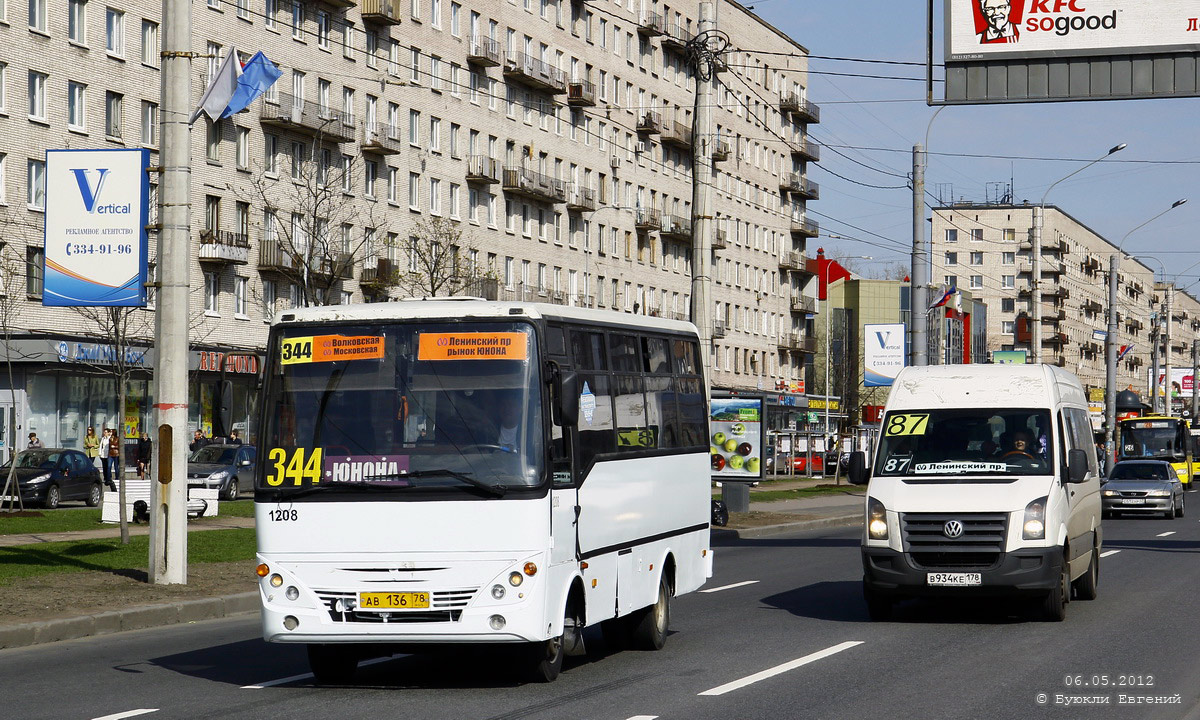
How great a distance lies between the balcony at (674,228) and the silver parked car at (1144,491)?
5325 centimetres

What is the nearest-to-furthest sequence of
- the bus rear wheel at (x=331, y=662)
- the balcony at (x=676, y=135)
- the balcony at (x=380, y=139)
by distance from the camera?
the bus rear wheel at (x=331, y=662) < the balcony at (x=380, y=139) < the balcony at (x=676, y=135)

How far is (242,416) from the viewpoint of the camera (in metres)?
56.8

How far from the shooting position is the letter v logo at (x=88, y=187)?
18.5 meters

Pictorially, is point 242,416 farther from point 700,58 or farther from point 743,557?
point 743,557

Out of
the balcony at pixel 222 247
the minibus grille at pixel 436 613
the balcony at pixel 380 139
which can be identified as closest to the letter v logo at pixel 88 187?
the minibus grille at pixel 436 613

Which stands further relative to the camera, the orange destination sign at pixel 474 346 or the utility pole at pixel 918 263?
the utility pole at pixel 918 263

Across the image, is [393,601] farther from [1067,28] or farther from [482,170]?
[482,170]

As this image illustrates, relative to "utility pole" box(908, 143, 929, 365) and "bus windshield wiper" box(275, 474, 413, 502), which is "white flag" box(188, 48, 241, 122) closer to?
"bus windshield wiper" box(275, 474, 413, 502)

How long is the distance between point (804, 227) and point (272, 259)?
198ft

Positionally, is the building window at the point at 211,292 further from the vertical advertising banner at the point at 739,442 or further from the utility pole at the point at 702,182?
the utility pole at the point at 702,182

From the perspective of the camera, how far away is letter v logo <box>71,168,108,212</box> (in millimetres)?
18531

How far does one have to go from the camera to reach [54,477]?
120 feet

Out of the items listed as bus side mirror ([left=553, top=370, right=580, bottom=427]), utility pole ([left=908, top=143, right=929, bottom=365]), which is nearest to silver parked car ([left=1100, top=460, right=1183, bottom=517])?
utility pole ([left=908, top=143, right=929, bottom=365])

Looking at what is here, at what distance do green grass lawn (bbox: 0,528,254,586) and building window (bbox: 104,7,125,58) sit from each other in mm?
30809
